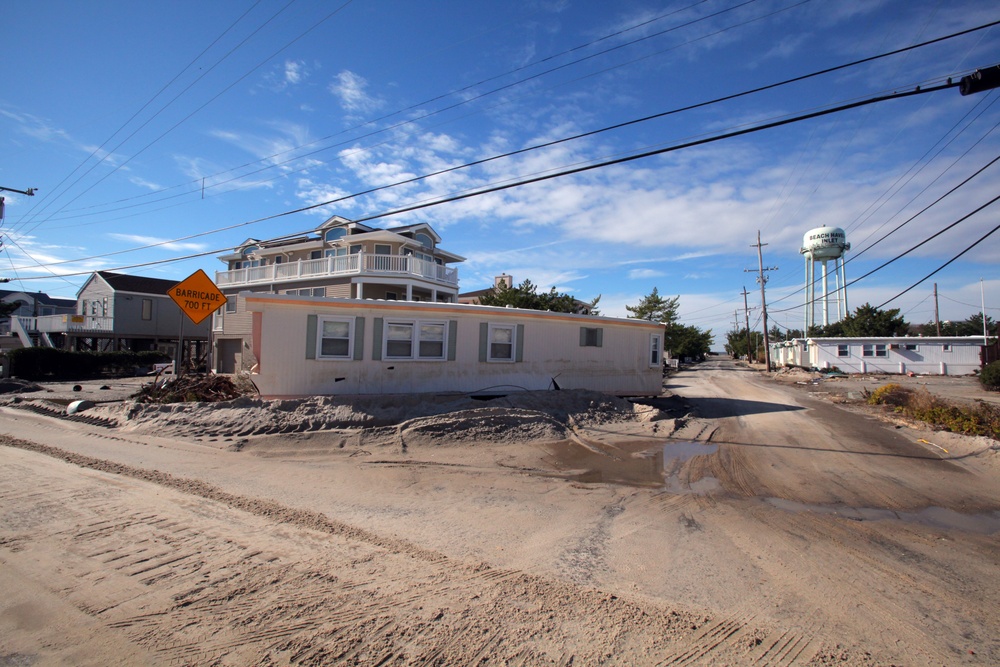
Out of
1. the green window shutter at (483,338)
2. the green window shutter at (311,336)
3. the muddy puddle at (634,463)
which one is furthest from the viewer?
the green window shutter at (483,338)

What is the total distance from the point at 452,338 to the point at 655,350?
26.9 ft

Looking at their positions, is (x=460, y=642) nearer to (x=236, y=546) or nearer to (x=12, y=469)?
(x=236, y=546)

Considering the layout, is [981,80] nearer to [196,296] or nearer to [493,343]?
[493,343]

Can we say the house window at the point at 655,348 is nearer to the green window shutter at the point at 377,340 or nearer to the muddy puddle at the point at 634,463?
the muddy puddle at the point at 634,463

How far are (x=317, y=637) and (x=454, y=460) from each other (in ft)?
19.4

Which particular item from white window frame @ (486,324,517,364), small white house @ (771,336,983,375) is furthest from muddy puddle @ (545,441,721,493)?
small white house @ (771,336,983,375)

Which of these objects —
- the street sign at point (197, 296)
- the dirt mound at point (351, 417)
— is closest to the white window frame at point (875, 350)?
the dirt mound at point (351, 417)

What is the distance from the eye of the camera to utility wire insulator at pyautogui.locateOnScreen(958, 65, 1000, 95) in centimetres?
685

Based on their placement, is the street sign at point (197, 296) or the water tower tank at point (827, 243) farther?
the water tower tank at point (827, 243)

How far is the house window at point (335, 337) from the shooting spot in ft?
40.8

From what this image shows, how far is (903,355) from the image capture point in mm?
40188

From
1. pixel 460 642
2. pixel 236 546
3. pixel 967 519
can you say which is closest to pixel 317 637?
pixel 460 642

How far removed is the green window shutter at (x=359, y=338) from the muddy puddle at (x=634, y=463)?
5.36 m

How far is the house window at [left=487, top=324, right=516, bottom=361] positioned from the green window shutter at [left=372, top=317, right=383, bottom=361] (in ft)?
10.0
